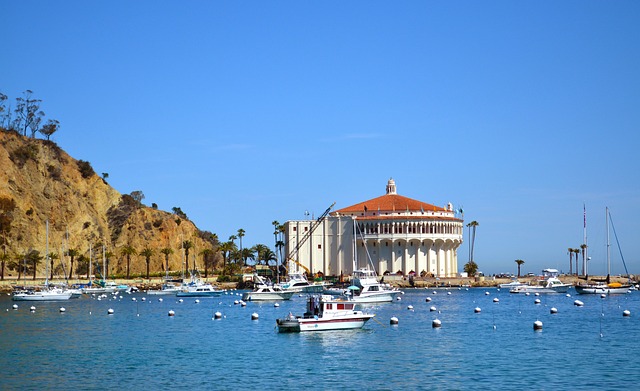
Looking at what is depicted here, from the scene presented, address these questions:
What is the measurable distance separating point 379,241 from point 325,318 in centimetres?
10091

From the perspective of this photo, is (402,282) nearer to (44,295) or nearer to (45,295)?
(45,295)

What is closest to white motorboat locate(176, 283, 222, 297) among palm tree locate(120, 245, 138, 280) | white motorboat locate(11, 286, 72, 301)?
white motorboat locate(11, 286, 72, 301)

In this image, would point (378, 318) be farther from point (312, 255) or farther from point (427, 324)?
point (312, 255)

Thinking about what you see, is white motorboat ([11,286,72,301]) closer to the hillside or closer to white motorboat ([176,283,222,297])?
white motorboat ([176,283,222,297])

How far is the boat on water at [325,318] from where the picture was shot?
6162 cm

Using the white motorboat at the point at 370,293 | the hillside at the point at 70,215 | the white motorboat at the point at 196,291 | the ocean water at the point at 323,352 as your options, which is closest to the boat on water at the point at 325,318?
the ocean water at the point at 323,352

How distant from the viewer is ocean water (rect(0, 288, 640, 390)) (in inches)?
1716

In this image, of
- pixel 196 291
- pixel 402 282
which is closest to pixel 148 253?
pixel 196 291

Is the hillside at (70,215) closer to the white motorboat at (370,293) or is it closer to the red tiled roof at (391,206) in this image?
the red tiled roof at (391,206)

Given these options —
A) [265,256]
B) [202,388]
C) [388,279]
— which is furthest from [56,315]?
[265,256]

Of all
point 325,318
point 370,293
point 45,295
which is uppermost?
point 370,293

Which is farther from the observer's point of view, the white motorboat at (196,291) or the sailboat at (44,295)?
the white motorboat at (196,291)

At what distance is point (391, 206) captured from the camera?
16725 centimetres

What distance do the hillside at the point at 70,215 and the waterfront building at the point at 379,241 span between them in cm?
2744
